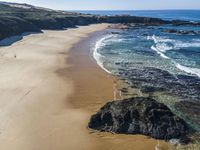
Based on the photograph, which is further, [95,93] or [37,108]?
[95,93]

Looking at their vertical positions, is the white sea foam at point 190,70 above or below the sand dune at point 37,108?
below

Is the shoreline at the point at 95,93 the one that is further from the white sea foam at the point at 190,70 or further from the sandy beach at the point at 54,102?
the white sea foam at the point at 190,70

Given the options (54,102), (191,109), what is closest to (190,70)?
(191,109)

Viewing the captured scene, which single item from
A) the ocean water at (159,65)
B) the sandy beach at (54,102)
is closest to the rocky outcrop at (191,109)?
the ocean water at (159,65)

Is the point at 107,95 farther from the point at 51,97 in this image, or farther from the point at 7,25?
the point at 7,25

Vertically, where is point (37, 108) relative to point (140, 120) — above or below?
below

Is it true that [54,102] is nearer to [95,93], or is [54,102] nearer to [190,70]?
[95,93]
